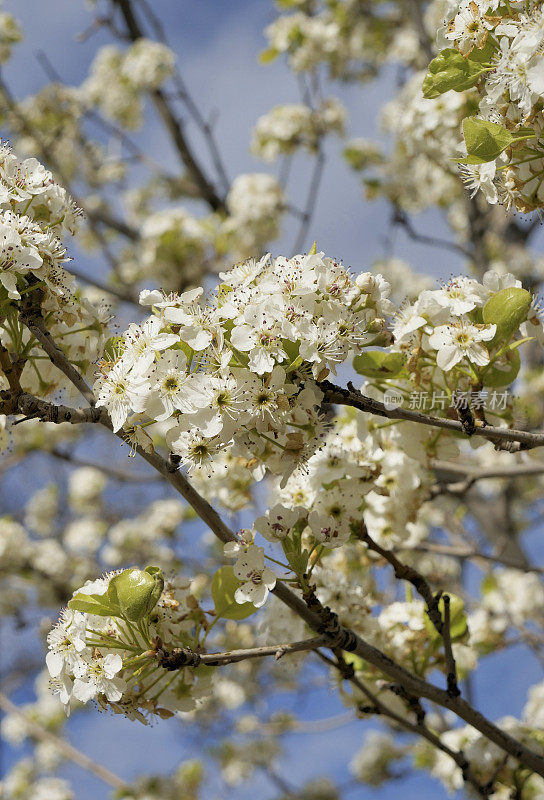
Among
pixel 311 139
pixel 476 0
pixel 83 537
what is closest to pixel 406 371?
pixel 476 0

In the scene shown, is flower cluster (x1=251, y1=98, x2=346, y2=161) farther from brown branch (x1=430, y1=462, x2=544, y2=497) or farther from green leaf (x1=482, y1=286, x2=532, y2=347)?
green leaf (x1=482, y1=286, x2=532, y2=347)

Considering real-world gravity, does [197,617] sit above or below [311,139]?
below

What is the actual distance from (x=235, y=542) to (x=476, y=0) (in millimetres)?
1378

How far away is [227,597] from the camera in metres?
1.87

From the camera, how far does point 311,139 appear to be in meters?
6.38

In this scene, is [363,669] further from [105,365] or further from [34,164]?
[34,164]

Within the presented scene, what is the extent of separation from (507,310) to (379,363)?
0.32 metres

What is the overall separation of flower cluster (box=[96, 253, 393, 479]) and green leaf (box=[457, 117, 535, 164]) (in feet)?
1.15

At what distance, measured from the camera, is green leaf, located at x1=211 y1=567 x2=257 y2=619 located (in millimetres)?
1865

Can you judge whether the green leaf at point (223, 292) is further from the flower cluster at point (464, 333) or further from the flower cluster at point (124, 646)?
the flower cluster at point (124, 646)

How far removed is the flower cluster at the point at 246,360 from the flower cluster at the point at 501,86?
42cm

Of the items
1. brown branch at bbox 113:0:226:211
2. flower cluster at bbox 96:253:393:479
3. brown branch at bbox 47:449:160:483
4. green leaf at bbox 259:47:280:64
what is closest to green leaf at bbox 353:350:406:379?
flower cluster at bbox 96:253:393:479

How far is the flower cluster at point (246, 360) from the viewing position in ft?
4.99

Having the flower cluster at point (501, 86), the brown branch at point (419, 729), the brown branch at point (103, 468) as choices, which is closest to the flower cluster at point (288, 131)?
the brown branch at point (103, 468)
